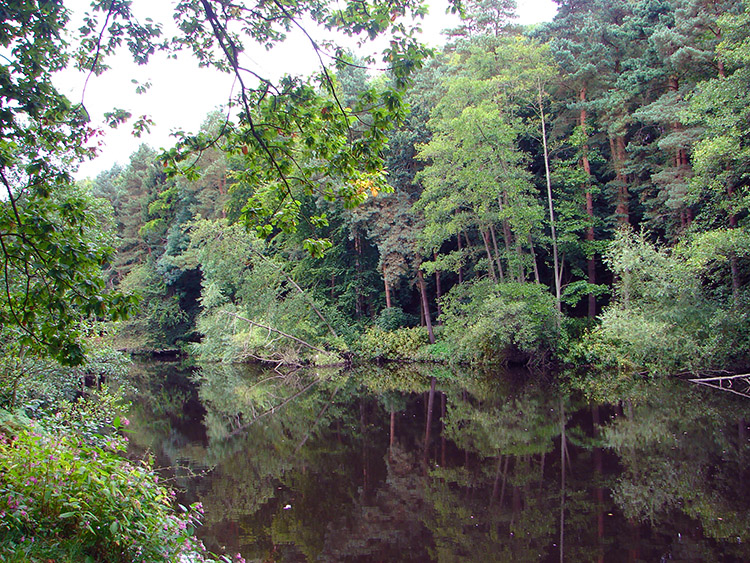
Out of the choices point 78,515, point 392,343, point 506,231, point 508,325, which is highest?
point 506,231

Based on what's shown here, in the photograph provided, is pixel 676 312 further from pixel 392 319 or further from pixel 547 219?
pixel 392 319

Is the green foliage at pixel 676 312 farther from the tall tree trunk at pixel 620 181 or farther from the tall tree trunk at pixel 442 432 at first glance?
the tall tree trunk at pixel 442 432

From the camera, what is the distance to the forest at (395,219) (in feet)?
11.7

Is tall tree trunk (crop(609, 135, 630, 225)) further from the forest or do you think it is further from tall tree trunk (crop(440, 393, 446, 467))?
tall tree trunk (crop(440, 393, 446, 467))

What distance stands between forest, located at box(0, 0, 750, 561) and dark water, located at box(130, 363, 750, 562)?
6.95 feet

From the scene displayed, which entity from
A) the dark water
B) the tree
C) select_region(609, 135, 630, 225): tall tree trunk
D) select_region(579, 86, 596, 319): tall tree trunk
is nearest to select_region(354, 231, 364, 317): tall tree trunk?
select_region(579, 86, 596, 319): tall tree trunk

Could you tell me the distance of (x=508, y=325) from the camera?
18.5 metres

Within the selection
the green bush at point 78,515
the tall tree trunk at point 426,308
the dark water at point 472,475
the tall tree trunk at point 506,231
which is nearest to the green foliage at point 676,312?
the dark water at point 472,475

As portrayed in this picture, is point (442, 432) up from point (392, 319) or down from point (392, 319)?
down

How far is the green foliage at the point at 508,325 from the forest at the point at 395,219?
0.29 feet

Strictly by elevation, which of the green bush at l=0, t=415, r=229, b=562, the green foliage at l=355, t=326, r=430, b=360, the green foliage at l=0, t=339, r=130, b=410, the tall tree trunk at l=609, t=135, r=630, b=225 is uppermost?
the tall tree trunk at l=609, t=135, r=630, b=225

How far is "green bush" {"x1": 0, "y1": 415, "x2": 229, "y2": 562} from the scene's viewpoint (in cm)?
293

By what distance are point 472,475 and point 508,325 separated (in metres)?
11.2

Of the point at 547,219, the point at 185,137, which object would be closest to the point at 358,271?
the point at 547,219
